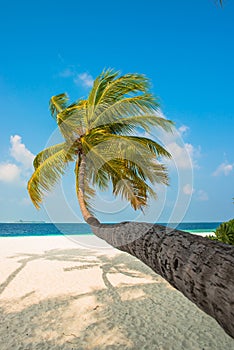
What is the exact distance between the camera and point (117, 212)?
27.8 feet

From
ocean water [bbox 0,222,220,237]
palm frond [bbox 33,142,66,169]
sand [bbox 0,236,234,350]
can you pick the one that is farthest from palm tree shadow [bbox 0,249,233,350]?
ocean water [bbox 0,222,220,237]

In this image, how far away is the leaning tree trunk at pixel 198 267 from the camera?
1225mm

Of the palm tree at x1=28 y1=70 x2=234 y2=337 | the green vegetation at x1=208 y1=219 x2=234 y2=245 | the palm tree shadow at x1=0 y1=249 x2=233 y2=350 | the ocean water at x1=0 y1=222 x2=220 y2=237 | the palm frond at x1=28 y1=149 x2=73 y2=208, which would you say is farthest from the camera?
the ocean water at x1=0 y1=222 x2=220 y2=237

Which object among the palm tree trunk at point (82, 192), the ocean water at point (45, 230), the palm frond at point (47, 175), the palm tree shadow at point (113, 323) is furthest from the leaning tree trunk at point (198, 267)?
the ocean water at point (45, 230)

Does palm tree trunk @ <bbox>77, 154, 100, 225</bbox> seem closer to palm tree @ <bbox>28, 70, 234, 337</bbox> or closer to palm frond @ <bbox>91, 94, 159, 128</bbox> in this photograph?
palm tree @ <bbox>28, 70, 234, 337</bbox>

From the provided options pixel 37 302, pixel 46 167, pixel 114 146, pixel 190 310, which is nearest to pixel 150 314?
pixel 190 310

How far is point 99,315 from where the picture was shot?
4.49 meters

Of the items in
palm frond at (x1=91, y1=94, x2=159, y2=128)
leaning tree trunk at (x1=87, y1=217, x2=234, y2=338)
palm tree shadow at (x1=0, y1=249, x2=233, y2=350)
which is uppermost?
palm frond at (x1=91, y1=94, x2=159, y2=128)

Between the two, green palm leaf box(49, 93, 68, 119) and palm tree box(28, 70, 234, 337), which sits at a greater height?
green palm leaf box(49, 93, 68, 119)

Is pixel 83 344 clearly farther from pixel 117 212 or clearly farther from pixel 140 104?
pixel 140 104

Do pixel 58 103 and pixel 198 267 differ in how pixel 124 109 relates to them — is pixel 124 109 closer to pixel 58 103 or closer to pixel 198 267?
pixel 58 103

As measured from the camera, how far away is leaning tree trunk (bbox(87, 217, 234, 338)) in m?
1.22

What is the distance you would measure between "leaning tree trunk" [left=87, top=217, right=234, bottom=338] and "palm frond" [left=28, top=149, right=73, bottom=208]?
20.5 feet

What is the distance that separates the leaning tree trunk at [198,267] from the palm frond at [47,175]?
6259 millimetres
